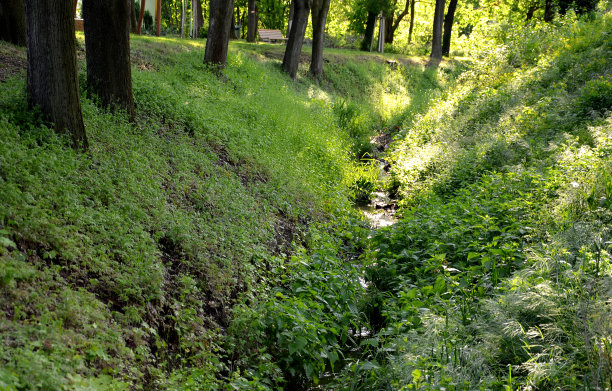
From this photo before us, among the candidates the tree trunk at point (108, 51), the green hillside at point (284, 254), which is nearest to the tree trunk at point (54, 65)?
the green hillside at point (284, 254)

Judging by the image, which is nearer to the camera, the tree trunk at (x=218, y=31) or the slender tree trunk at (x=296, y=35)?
the tree trunk at (x=218, y=31)

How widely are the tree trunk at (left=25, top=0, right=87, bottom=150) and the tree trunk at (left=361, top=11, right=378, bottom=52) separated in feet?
95.7

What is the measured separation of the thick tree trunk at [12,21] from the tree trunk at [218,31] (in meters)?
5.31

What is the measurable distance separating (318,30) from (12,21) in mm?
13344

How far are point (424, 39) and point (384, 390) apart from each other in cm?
4362

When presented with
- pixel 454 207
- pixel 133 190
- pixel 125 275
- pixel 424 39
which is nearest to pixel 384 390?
pixel 125 275

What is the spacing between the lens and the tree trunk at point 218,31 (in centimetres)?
1454

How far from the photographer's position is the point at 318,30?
69.8 feet

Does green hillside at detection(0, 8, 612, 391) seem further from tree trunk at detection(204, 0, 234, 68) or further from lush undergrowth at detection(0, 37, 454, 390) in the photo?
tree trunk at detection(204, 0, 234, 68)

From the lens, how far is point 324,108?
17281 millimetres

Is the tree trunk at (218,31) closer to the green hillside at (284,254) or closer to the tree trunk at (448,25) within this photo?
the green hillside at (284,254)

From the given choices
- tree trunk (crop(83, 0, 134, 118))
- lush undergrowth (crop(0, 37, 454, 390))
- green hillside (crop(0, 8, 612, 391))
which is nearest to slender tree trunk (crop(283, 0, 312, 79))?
green hillside (crop(0, 8, 612, 391))

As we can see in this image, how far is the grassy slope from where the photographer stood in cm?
434

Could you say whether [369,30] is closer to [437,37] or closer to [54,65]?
[437,37]
